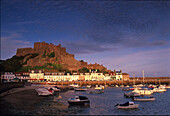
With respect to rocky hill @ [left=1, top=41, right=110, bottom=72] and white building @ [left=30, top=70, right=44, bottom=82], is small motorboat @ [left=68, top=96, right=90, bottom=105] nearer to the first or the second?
white building @ [left=30, top=70, right=44, bottom=82]

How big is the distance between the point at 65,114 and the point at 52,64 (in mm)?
153704

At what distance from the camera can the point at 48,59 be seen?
180375 millimetres

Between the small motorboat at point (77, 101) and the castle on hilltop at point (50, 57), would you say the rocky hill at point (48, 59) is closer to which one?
the castle on hilltop at point (50, 57)

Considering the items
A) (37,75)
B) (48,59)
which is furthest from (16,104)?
(48,59)

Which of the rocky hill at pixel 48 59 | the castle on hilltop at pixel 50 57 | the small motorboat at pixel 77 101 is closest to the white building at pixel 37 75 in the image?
the rocky hill at pixel 48 59

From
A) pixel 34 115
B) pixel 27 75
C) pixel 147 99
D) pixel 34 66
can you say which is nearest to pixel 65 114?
pixel 34 115

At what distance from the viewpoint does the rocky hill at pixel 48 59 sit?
176 meters

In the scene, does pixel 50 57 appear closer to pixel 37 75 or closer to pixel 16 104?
pixel 37 75

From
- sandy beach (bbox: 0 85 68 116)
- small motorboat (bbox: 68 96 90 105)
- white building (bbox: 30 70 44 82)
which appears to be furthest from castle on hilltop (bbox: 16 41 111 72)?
small motorboat (bbox: 68 96 90 105)

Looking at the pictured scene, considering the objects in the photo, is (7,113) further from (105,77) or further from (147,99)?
(105,77)

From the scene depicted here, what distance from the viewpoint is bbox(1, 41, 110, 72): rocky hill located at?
176m

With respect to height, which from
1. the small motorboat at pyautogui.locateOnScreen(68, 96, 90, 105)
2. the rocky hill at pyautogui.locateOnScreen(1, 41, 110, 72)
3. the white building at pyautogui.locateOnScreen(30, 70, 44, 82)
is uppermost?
the rocky hill at pyautogui.locateOnScreen(1, 41, 110, 72)

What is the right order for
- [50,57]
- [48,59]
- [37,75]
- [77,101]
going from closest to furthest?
1. [77,101]
2. [37,75]
3. [48,59]
4. [50,57]

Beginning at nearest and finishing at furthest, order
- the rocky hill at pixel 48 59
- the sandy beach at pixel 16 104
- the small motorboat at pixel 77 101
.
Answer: the sandy beach at pixel 16 104 → the small motorboat at pixel 77 101 → the rocky hill at pixel 48 59
